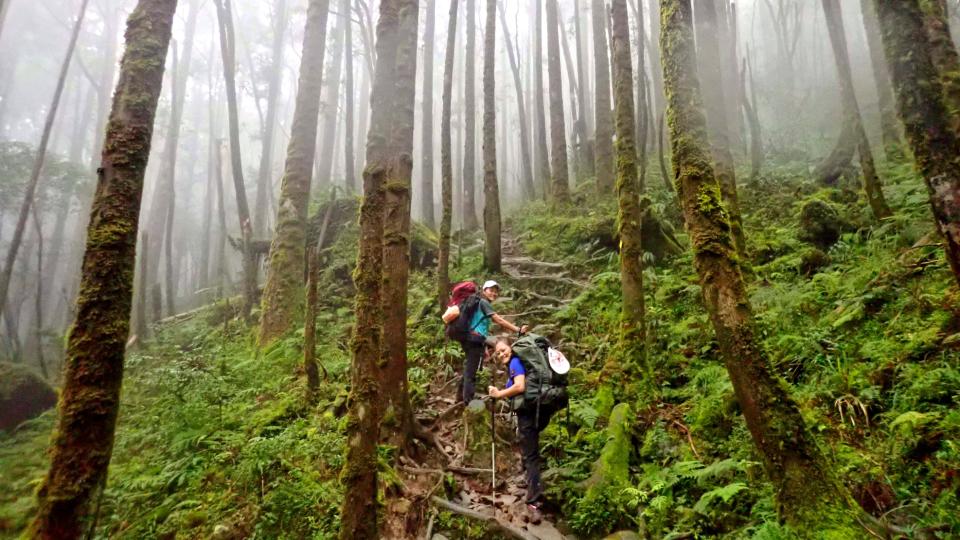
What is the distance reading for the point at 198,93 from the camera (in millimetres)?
43688

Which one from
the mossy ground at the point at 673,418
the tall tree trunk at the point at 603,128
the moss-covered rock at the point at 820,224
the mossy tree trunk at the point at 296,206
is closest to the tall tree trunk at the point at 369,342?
the mossy ground at the point at 673,418

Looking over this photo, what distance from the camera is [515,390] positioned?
4.98m

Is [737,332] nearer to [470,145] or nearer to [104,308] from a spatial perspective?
[104,308]

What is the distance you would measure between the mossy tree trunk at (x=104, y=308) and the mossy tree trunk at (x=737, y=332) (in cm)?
414

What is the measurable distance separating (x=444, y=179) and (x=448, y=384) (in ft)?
13.1

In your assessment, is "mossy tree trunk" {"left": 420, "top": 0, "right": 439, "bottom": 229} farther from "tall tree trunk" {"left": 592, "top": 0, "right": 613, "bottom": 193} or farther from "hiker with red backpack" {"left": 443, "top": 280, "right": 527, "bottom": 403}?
"hiker with red backpack" {"left": 443, "top": 280, "right": 527, "bottom": 403}

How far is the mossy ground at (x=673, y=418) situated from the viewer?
369cm


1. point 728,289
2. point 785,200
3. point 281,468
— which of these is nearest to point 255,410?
point 281,468

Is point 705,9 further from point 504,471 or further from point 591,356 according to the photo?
point 504,471

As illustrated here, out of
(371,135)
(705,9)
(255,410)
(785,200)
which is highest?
(705,9)

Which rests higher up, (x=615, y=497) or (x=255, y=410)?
(x=255, y=410)

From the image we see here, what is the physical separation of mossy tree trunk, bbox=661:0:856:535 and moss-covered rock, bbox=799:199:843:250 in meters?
5.45

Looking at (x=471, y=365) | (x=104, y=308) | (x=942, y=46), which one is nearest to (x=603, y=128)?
(x=471, y=365)

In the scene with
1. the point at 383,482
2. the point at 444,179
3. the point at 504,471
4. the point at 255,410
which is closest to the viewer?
the point at 383,482
